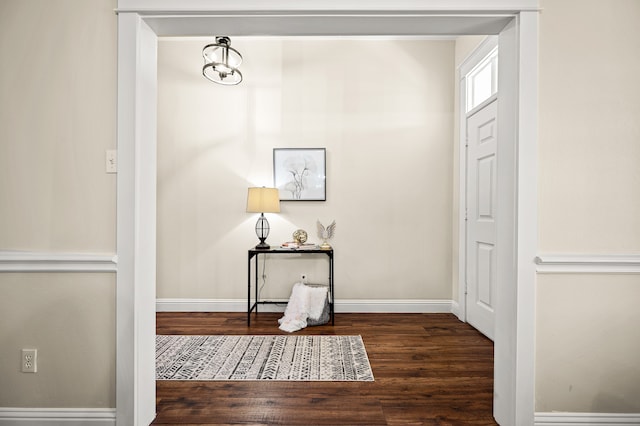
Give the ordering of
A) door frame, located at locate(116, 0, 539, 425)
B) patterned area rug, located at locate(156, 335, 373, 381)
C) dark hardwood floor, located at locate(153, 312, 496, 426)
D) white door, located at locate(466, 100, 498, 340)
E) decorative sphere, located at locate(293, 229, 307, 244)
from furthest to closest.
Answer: decorative sphere, located at locate(293, 229, 307, 244) < white door, located at locate(466, 100, 498, 340) < patterned area rug, located at locate(156, 335, 373, 381) < dark hardwood floor, located at locate(153, 312, 496, 426) < door frame, located at locate(116, 0, 539, 425)

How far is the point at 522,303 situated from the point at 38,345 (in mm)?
2258

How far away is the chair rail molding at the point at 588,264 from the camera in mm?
1584

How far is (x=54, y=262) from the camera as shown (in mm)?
1612

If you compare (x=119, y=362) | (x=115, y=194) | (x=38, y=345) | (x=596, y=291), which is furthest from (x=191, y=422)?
(x=596, y=291)

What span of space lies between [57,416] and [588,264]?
256 cm

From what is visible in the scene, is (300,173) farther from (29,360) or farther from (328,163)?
(29,360)

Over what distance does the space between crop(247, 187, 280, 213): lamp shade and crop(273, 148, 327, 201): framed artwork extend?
300 mm

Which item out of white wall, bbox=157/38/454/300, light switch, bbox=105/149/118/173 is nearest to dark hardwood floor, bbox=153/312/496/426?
white wall, bbox=157/38/454/300

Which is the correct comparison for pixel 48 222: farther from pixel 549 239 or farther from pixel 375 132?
pixel 375 132

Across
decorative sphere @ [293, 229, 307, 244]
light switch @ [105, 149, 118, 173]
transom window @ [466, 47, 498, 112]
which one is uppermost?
transom window @ [466, 47, 498, 112]

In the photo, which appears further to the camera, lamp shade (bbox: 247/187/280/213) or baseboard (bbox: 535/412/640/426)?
lamp shade (bbox: 247/187/280/213)

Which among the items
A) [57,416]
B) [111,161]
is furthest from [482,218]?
[57,416]

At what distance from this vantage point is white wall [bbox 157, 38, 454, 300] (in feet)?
11.9

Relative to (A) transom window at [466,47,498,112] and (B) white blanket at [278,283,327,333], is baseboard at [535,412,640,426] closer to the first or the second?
(B) white blanket at [278,283,327,333]
